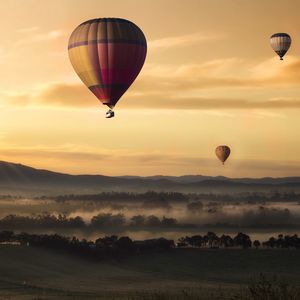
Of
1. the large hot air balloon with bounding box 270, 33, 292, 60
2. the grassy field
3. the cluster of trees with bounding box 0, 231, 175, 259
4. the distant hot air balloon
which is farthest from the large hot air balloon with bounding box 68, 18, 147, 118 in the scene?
the cluster of trees with bounding box 0, 231, 175, 259

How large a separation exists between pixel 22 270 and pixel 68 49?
72625mm

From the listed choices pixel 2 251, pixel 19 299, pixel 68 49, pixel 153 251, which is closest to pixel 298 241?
pixel 153 251

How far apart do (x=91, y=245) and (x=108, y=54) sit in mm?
126774

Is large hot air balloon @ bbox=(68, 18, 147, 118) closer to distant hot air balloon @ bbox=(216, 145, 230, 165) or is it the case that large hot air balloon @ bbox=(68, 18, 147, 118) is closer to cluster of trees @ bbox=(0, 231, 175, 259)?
distant hot air balloon @ bbox=(216, 145, 230, 165)

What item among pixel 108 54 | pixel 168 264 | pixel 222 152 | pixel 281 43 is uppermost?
pixel 281 43

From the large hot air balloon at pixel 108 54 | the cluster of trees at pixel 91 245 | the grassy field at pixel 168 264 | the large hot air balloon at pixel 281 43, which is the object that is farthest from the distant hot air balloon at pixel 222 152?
the large hot air balloon at pixel 108 54

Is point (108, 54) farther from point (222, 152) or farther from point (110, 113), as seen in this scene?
point (222, 152)

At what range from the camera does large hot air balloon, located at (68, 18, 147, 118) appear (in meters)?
69.2

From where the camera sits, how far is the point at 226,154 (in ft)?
480

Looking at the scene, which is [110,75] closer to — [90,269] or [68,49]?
[68,49]

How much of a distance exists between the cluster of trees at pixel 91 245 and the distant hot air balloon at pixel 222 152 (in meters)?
48.3

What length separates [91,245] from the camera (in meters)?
191

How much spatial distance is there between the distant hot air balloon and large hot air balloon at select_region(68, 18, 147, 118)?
248 ft

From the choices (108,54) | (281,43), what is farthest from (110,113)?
(281,43)
